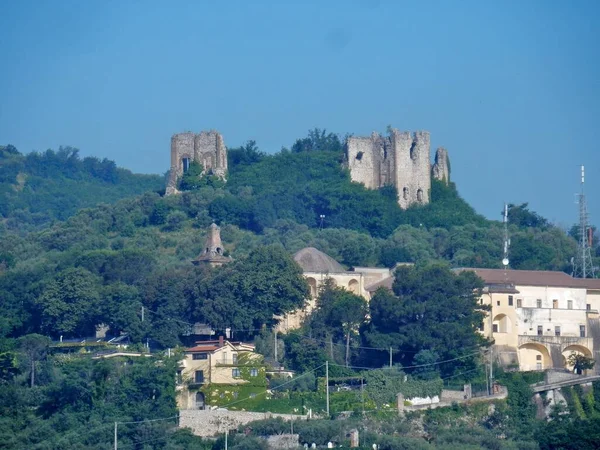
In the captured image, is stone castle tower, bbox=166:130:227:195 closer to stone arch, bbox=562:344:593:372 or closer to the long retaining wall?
stone arch, bbox=562:344:593:372

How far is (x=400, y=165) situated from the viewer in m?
75.6

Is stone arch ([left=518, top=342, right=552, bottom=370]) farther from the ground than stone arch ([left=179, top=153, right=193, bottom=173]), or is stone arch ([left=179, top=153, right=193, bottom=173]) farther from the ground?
stone arch ([left=179, top=153, right=193, bottom=173])

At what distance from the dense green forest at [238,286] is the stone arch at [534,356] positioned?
7.70 ft

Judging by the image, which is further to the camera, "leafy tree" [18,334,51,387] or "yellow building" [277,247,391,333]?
"yellow building" [277,247,391,333]

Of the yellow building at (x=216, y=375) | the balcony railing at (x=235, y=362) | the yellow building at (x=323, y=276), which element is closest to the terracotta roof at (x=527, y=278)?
the yellow building at (x=323, y=276)

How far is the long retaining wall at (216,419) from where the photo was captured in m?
50.2

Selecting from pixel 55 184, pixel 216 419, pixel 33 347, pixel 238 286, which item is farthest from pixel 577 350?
pixel 55 184

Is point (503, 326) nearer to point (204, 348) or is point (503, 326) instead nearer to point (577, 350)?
point (577, 350)

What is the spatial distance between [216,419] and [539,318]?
13345 millimetres

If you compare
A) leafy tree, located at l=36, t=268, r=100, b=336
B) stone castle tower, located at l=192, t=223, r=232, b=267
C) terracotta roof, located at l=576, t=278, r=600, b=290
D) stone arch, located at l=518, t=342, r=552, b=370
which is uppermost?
stone castle tower, located at l=192, t=223, r=232, b=267

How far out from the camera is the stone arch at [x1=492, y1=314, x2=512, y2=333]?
5738cm

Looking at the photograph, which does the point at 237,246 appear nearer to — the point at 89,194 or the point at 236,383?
the point at 236,383

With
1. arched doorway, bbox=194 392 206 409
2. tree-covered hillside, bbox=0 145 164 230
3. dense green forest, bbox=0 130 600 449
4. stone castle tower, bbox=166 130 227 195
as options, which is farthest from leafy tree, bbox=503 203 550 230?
tree-covered hillside, bbox=0 145 164 230

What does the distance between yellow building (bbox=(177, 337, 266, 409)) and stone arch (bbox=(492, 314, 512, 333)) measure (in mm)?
8441
